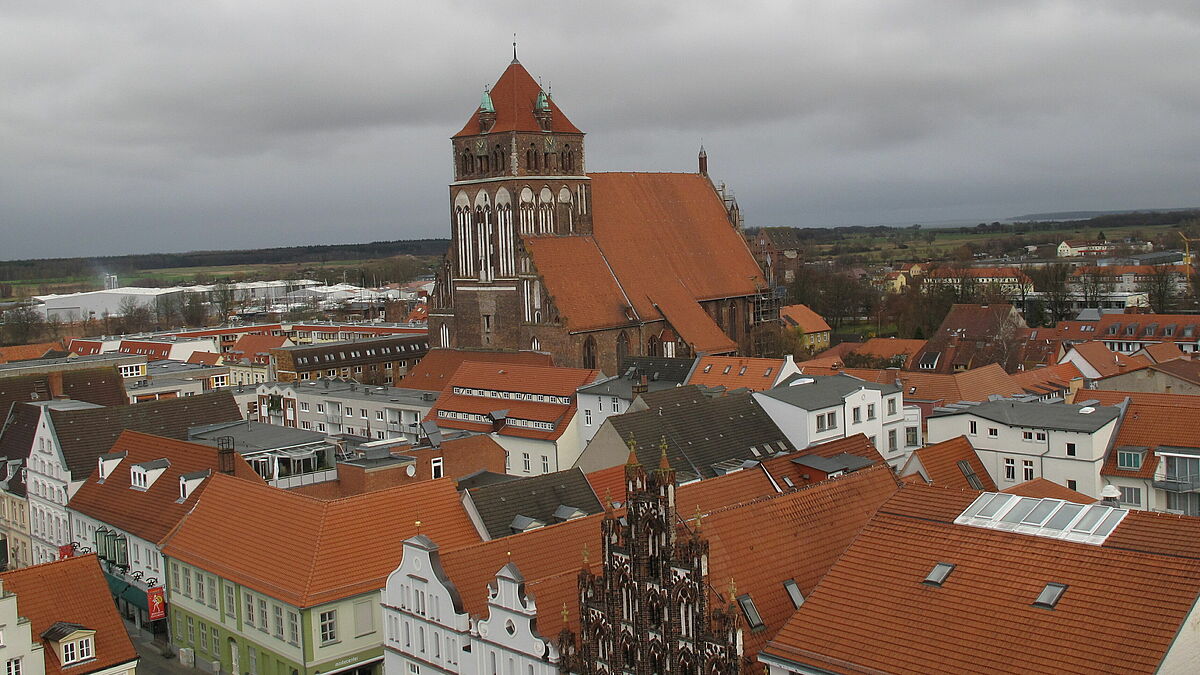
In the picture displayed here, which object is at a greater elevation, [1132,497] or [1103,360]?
[1103,360]

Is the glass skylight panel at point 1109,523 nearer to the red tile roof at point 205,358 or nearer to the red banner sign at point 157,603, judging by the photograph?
the red banner sign at point 157,603

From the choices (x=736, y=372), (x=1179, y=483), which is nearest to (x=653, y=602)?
(x=1179, y=483)

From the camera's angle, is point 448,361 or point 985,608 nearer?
point 985,608

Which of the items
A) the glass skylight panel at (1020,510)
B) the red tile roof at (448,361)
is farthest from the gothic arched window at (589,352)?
the glass skylight panel at (1020,510)

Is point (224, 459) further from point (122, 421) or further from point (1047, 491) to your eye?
point (1047, 491)

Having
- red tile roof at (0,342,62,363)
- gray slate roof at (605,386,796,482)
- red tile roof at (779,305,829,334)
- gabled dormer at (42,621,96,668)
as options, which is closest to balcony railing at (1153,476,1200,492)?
gray slate roof at (605,386,796,482)
